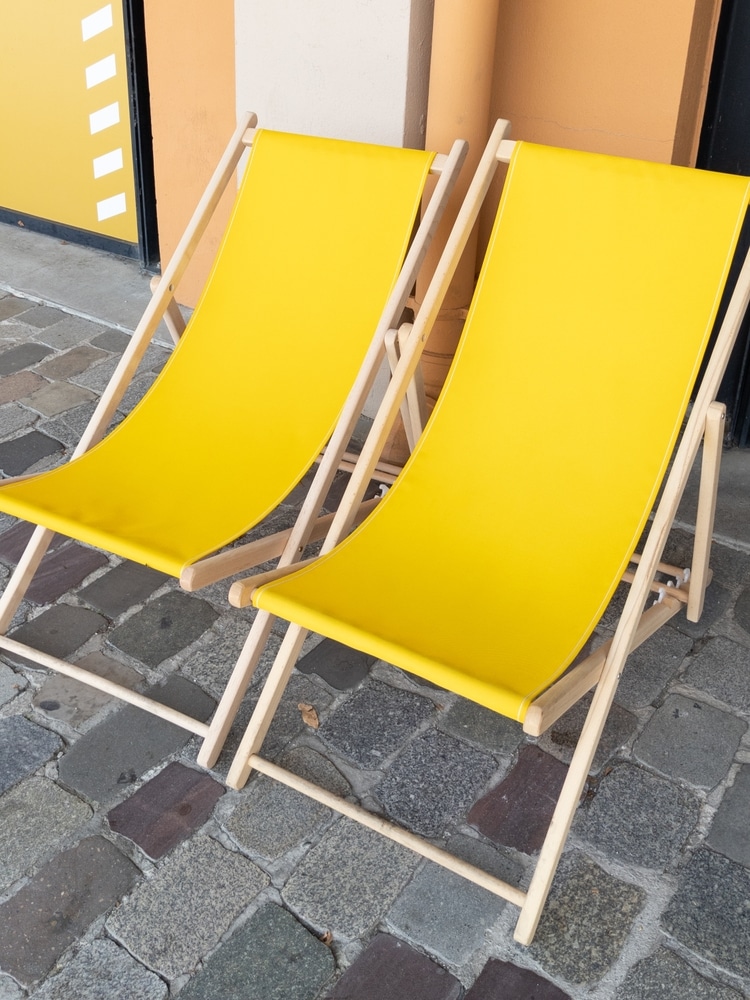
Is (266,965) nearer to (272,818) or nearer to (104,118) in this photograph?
(272,818)

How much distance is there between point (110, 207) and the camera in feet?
16.4

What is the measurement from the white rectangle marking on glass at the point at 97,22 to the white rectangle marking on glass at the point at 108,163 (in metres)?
0.49

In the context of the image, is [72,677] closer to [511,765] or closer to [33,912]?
[33,912]

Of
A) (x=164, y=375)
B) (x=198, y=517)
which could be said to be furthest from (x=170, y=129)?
(x=198, y=517)

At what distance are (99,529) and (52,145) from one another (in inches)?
138

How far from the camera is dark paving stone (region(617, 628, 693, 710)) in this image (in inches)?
98.0

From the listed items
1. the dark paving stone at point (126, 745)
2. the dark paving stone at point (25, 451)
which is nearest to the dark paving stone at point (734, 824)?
the dark paving stone at point (126, 745)

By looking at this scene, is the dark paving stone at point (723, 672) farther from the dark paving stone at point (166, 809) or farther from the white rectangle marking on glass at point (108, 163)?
the white rectangle marking on glass at point (108, 163)

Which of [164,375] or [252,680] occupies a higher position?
[164,375]

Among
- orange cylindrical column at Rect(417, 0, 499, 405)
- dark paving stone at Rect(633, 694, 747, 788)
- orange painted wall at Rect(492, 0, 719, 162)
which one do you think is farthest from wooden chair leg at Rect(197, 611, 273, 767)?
orange painted wall at Rect(492, 0, 719, 162)

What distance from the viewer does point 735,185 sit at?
225 centimetres

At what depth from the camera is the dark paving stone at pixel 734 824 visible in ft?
6.81

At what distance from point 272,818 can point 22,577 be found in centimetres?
91

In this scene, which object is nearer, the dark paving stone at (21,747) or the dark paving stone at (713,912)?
the dark paving stone at (713,912)
